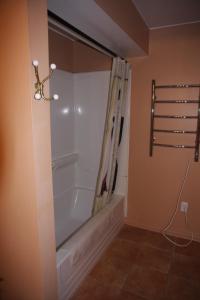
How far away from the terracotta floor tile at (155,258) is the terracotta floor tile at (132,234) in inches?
→ 6.4

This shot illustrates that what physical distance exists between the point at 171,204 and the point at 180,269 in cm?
69

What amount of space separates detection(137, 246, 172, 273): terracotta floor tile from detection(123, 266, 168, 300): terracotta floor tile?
0.23ft

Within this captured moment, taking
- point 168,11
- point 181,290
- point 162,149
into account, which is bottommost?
point 181,290

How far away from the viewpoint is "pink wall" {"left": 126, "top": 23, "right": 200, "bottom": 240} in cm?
214

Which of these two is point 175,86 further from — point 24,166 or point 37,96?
point 24,166

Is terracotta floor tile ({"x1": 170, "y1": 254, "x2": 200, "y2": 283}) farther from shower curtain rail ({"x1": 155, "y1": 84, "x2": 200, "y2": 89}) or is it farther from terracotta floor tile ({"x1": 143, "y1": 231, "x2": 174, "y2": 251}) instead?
shower curtain rail ({"x1": 155, "y1": 84, "x2": 200, "y2": 89})

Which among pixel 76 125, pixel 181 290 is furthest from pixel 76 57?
pixel 181 290

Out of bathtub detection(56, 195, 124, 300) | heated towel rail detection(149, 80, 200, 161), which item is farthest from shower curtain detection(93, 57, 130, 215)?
heated towel rail detection(149, 80, 200, 161)

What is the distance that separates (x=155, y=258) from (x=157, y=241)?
29 cm

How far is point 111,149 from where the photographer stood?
2.21 meters

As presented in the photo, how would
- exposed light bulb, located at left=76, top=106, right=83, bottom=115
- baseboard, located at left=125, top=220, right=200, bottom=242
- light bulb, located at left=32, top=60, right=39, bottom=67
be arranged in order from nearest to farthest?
light bulb, located at left=32, top=60, right=39, bottom=67 < baseboard, located at left=125, top=220, right=200, bottom=242 < exposed light bulb, located at left=76, top=106, right=83, bottom=115

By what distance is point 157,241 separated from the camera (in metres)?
2.36

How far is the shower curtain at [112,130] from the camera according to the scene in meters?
2.08

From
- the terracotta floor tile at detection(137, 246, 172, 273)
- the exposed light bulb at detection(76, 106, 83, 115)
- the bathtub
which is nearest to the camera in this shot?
the bathtub
